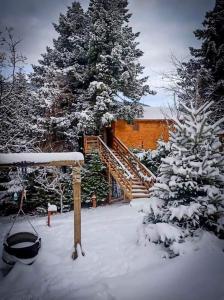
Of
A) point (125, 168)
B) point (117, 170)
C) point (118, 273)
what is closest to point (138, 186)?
point (125, 168)

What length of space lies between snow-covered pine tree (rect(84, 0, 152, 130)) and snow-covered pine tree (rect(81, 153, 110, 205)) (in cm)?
307

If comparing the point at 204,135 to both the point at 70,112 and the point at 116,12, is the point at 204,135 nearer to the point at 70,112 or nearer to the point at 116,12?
the point at 70,112

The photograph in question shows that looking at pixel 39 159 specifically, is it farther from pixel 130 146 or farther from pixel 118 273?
pixel 130 146

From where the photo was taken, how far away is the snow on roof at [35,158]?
9031 millimetres

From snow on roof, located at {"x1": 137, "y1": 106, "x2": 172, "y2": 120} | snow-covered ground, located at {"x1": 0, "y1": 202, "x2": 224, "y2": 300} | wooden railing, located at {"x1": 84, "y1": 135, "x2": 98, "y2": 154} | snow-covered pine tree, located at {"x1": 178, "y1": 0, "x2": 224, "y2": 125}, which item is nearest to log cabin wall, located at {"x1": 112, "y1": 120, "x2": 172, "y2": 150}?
snow on roof, located at {"x1": 137, "y1": 106, "x2": 172, "y2": 120}

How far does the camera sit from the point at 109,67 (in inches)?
826

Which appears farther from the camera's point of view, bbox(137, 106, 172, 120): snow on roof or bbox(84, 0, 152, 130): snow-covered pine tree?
bbox(137, 106, 172, 120): snow on roof

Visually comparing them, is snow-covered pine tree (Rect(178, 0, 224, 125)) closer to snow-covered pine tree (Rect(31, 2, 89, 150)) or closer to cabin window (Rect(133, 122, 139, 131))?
cabin window (Rect(133, 122, 139, 131))

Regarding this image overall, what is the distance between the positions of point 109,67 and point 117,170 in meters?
8.45

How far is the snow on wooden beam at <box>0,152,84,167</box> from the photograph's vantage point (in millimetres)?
9031

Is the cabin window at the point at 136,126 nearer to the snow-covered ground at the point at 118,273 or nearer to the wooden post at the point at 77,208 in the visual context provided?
the snow-covered ground at the point at 118,273

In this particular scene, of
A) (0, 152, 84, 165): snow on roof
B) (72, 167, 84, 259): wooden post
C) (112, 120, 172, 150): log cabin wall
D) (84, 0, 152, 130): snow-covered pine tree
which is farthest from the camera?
(112, 120, 172, 150): log cabin wall

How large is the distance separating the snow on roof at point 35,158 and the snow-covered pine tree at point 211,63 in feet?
41.0

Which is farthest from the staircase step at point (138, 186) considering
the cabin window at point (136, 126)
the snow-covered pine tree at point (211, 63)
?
the cabin window at point (136, 126)
